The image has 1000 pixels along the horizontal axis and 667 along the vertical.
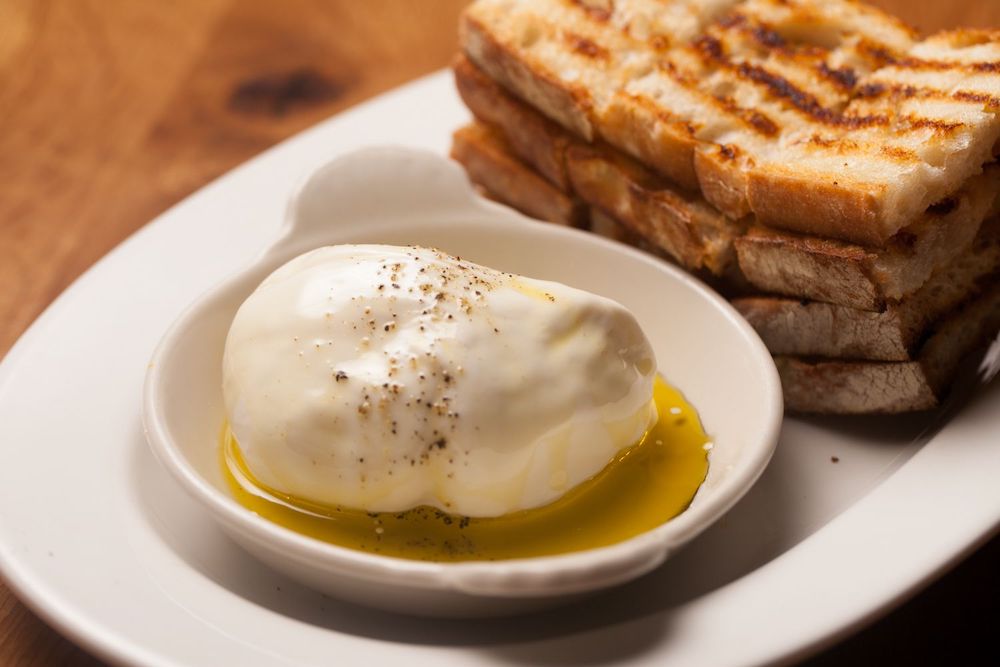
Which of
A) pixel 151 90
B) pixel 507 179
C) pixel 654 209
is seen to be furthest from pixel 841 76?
pixel 151 90

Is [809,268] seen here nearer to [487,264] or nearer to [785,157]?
[785,157]

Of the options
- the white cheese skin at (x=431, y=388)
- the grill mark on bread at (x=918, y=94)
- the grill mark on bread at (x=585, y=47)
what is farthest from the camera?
the grill mark on bread at (x=585, y=47)

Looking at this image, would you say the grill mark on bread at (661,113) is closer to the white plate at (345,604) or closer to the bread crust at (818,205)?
the bread crust at (818,205)

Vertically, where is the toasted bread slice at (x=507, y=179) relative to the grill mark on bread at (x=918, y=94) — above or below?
below

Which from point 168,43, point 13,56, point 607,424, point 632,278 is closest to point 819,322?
point 632,278

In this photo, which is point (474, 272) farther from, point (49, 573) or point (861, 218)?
point (49, 573)

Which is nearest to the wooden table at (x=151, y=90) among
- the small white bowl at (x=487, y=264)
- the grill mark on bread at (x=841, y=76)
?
the small white bowl at (x=487, y=264)
